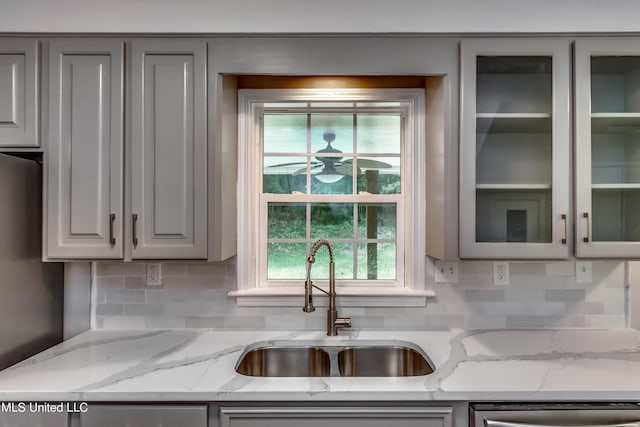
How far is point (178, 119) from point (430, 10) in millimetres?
1266

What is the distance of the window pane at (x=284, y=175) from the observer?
203cm

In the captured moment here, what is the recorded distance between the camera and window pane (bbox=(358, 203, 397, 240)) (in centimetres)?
203

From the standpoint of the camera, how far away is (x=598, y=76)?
160 centimetres

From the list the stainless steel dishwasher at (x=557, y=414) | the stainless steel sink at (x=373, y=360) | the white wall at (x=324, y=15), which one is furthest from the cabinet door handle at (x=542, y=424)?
the white wall at (x=324, y=15)

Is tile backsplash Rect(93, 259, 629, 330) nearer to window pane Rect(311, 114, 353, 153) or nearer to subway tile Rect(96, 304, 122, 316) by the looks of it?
subway tile Rect(96, 304, 122, 316)

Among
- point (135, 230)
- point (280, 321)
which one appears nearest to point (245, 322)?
point (280, 321)

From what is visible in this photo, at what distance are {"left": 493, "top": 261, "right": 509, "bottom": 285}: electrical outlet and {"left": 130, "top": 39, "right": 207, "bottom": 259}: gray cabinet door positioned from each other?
1.35 metres

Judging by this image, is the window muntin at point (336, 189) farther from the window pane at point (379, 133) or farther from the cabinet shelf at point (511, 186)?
the cabinet shelf at point (511, 186)

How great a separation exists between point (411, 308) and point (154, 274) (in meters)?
1.24

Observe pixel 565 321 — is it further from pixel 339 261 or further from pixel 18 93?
pixel 18 93

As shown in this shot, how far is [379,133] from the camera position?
2.02 meters

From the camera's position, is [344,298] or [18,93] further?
[344,298]

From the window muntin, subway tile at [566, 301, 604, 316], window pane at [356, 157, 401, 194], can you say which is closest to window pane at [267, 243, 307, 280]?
the window muntin

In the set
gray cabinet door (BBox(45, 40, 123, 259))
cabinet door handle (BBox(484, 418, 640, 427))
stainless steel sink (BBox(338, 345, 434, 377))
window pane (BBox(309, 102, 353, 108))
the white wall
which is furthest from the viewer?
window pane (BBox(309, 102, 353, 108))
